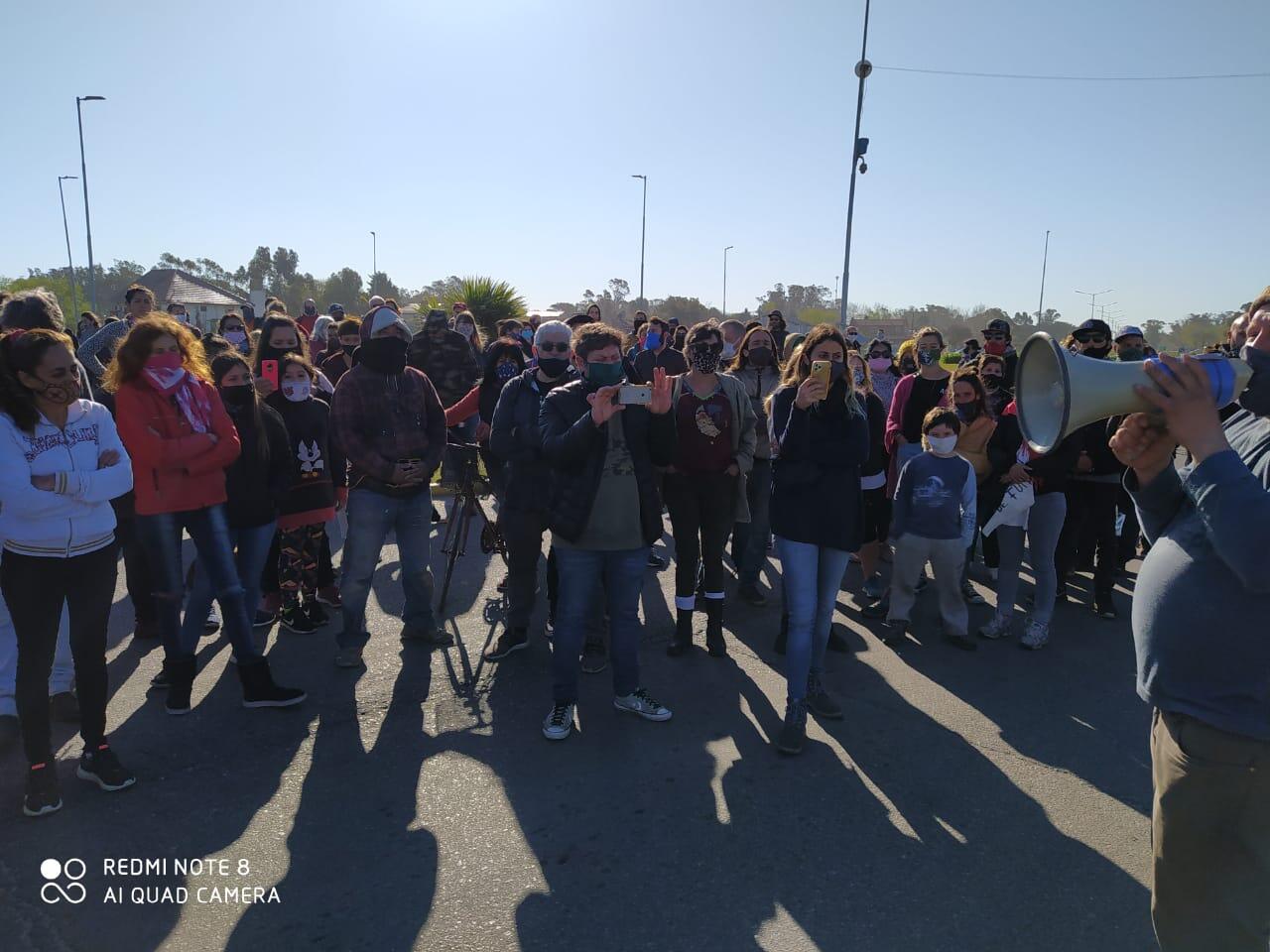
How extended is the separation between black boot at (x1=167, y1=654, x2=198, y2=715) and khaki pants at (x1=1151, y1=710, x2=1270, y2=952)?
14.2ft

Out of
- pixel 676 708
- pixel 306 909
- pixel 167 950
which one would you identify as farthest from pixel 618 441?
pixel 167 950

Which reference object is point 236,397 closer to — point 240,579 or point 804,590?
point 240,579

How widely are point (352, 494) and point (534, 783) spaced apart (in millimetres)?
2124

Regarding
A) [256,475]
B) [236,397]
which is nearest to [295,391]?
[236,397]

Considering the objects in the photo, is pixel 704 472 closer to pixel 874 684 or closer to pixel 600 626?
pixel 600 626

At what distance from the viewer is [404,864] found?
3021 millimetres

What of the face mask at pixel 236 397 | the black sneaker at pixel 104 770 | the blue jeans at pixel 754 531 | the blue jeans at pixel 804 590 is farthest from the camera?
the blue jeans at pixel 754 531

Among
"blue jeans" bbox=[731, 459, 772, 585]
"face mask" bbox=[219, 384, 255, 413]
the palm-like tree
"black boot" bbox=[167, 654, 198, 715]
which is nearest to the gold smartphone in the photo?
"blue jeans" bbox=[731, 459, 772, 585]

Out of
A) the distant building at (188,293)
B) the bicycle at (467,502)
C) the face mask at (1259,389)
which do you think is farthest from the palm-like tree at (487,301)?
the distant building at (188,293)

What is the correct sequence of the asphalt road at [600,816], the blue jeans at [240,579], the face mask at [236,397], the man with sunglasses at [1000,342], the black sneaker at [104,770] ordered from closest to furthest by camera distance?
the asphalt road at [600,816]
the black sneaker at [104,770]
the blue jeans at [240,579]
the face mask at [236,397]
the man with sunglasses at [1000,342]

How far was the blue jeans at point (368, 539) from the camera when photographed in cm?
470

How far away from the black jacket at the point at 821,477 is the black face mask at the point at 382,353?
91.4 inches

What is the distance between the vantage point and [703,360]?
501 centimetres

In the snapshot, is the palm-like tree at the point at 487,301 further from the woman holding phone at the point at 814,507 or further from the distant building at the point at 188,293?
the distant building at the point at 188,293
